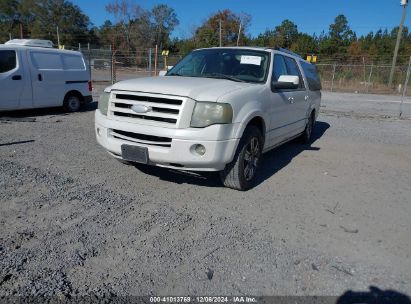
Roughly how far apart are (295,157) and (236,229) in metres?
3.31

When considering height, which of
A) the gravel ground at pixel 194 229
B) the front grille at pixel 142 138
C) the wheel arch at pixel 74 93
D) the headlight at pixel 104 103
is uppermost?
the headlight at pixel 104 103

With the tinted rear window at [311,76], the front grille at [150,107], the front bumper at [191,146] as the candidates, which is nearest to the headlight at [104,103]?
the front grille at [150,107]

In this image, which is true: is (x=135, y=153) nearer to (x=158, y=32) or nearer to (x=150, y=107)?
(x=150, y=107)

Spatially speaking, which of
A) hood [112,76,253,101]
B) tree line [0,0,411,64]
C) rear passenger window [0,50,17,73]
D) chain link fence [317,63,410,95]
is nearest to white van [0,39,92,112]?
rear passenger window [0,50,17,73]

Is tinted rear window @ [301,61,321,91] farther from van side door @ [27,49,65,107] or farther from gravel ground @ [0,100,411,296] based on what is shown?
van side door @ [27,49,65,107]

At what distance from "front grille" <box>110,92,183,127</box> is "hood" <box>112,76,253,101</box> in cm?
8

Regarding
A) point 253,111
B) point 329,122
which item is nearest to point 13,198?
point 253,111

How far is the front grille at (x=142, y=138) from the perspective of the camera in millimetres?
3894

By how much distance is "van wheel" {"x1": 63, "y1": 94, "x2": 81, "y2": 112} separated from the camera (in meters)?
10.2

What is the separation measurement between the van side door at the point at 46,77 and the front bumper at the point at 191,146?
20.2 feet

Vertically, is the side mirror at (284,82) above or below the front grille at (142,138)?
above

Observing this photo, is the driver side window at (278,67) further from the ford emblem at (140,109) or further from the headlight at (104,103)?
the headlight at (104,103)

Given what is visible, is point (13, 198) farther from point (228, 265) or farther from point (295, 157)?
point (295, 157)

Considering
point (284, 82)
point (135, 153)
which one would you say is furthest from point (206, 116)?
point (284, 82)
